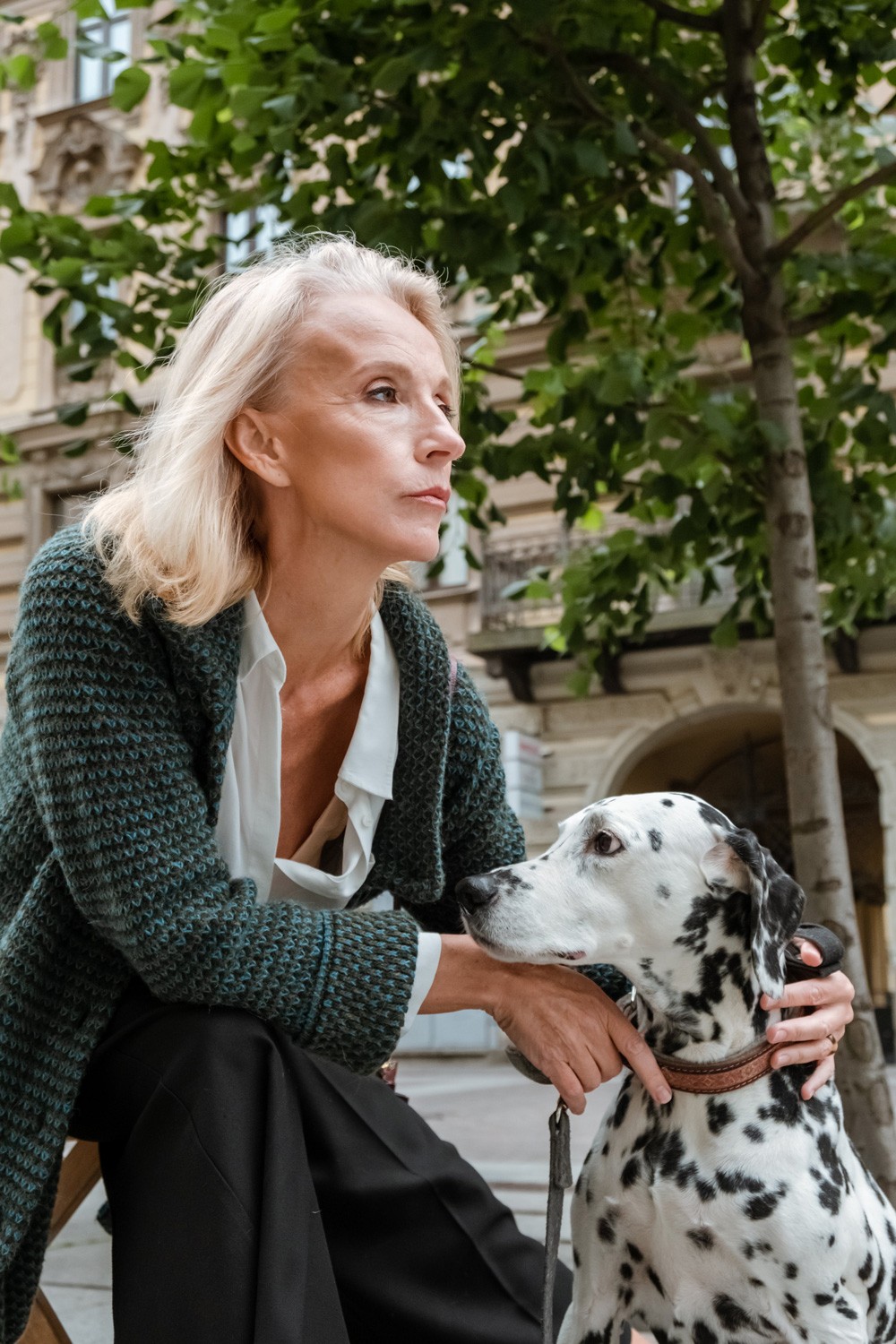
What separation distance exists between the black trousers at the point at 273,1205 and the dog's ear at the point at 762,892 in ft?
2.13

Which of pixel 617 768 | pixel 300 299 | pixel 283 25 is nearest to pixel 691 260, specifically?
pixel 283 25

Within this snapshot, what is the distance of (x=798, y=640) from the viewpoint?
13.5 ft

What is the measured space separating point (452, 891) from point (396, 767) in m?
0.35

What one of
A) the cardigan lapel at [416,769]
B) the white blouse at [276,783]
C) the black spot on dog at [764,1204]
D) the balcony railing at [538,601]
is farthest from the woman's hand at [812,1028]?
the balcony railing at [538,601]

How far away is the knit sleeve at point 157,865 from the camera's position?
1.86 meters

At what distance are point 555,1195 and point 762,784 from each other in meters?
15.2

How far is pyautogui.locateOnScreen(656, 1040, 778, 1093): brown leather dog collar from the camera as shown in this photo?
1920mm

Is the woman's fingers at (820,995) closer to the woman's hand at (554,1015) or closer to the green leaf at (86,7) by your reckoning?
the woman's hand at (554,1015)

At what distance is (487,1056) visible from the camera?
1327 cm

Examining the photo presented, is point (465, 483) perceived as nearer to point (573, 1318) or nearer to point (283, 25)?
point (283, 25)

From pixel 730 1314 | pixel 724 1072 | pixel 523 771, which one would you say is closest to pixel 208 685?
pixel 724 1072

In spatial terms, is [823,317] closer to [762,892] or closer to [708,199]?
[708,199]

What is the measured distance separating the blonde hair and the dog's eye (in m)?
0.67

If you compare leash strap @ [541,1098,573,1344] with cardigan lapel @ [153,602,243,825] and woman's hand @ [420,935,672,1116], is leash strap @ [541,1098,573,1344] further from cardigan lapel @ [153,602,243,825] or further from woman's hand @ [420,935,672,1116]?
cardigan lapel @ [153,602,243,825]
